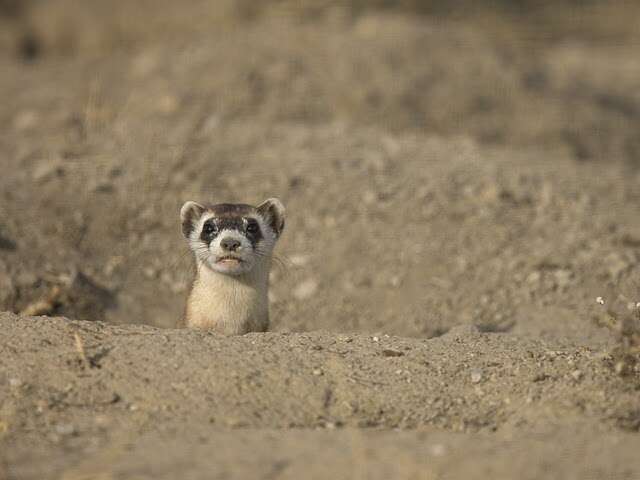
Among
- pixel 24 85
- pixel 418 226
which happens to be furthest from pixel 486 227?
pixel 24 85

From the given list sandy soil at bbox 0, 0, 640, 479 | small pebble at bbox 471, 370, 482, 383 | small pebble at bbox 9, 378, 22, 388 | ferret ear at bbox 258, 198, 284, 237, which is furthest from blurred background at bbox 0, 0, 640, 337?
small pebble at bbox 9, 378, 22, 388

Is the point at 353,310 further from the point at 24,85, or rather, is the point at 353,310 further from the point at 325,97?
the point at 24,85

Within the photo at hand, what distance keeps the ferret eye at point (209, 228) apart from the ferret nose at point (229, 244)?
0.63 feet

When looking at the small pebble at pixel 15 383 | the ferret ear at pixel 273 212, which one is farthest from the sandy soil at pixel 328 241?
the ferret ear at pixel 273 212

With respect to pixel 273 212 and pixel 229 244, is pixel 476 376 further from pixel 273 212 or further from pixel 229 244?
pixel 273 212

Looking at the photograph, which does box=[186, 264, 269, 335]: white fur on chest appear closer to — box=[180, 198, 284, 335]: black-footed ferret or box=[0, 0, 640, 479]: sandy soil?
box=[180, 198, 284, 335]: black-footed ferret

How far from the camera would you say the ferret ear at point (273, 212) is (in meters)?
6.04

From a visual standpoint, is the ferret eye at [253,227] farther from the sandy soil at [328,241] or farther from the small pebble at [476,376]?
the small pebble at [476,376]

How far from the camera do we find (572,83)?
11.9m

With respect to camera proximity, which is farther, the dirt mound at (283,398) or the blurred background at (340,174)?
the blurred background at (340,174)

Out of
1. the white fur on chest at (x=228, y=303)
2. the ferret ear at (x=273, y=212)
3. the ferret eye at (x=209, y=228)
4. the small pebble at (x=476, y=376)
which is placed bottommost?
the small pebble at (x=476, y=376)

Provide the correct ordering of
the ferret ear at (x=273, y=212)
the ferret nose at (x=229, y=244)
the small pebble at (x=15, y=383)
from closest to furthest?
the small pebble at (x=15, y=383) < the ferret nose at (x=229, y=244) < the ferret ear at (x=273, y=212)

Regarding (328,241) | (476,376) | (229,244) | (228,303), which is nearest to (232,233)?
(229,244)

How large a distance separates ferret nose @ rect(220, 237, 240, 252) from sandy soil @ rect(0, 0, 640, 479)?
0.57m
